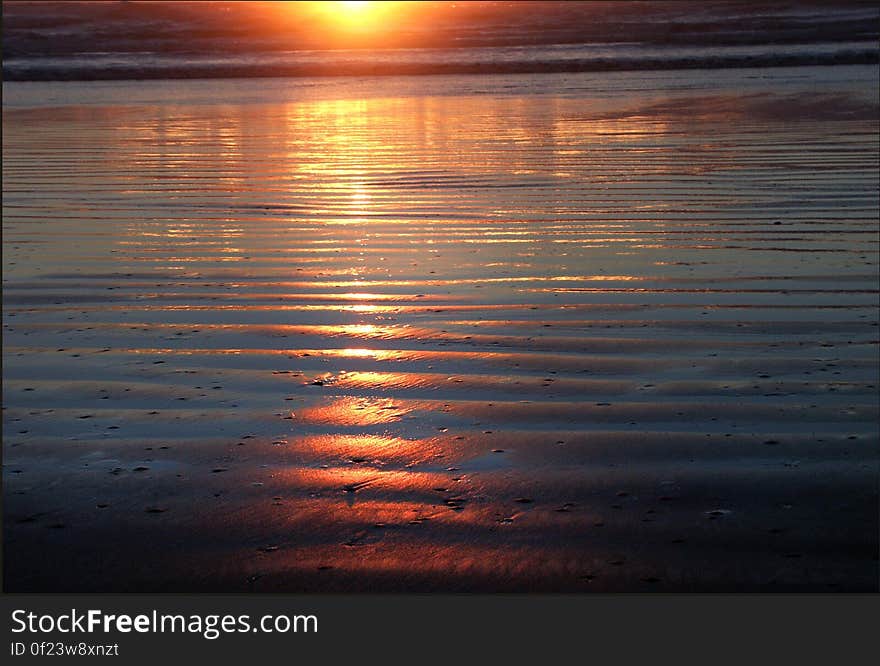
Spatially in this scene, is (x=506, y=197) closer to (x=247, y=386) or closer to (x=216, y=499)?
(x=247, y=386)

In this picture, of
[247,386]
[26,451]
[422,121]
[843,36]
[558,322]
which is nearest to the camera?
[26,451]

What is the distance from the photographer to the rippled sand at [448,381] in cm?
373

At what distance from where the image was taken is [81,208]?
1056 cm

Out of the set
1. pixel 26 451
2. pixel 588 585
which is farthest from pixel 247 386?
pixel 588 585

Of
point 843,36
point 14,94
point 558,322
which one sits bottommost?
point 558,322

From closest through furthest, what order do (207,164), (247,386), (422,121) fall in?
(247,386)
(207,164)
(422,121)

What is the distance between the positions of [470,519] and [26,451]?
1.88 metres

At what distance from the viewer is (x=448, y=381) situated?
5.27m

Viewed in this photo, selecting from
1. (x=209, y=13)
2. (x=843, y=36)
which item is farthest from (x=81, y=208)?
(x=209, y=13)

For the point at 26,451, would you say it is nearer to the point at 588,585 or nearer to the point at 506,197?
the point at 588,585

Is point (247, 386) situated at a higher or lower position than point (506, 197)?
lower

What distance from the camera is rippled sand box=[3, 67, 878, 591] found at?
373 centimetres

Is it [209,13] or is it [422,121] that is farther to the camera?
[209,13]

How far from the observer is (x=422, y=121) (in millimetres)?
18500
